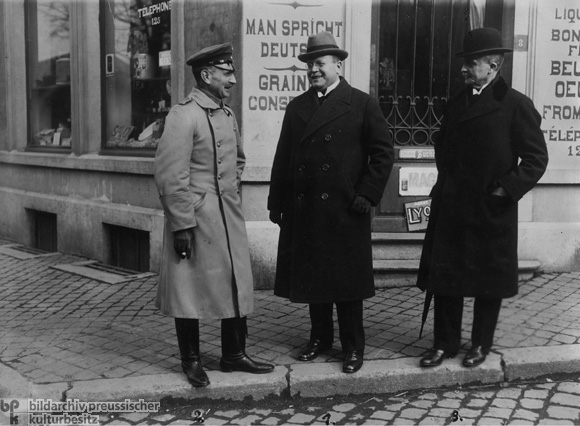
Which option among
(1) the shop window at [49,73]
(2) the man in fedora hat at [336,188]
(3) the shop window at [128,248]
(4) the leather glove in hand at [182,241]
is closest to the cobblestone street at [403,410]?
(2) the man in fedora hat at [336,188]

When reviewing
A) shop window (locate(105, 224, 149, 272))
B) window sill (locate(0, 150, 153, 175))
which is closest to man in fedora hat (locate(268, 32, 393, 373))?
window sill (locate(0, 150, 153, 175))

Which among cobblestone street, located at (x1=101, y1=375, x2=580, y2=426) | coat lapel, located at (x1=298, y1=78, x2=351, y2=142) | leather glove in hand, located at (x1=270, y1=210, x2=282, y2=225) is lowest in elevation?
cobblestone street, located at (x1=101, y1=375, x2=580, y2=426)

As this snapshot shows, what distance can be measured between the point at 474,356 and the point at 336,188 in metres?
1.48

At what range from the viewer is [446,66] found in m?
7.20

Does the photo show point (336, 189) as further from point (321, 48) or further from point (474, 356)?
point (474, 356)

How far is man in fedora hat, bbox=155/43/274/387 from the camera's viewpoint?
3977 mm

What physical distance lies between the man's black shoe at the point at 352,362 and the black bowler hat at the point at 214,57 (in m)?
2.03

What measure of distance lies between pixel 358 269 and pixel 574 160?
4016 mm

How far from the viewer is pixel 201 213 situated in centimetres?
409

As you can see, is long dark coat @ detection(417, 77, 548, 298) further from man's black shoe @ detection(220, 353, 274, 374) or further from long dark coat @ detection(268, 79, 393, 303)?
man's black shoe @ detection(220, 353, 274, 374)

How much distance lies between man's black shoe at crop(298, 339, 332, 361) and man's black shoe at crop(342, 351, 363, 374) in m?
0.25

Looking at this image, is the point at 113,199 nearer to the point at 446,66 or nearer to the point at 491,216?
the point at 446,66

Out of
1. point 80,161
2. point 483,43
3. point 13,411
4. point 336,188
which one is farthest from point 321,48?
point 80,161

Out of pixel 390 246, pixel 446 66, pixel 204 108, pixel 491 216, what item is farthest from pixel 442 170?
pixel 446 66
